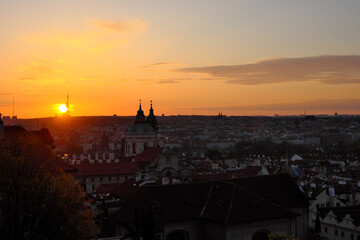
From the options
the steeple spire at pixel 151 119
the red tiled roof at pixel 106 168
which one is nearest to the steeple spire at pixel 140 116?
the steeple spire at pixel 151 119

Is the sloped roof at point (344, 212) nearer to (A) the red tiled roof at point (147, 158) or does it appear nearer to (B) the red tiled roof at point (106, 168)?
(B) the red tiled roof at point (106, 168)

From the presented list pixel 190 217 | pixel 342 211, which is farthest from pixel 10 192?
pixel 342 211

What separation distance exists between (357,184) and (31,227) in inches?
2028

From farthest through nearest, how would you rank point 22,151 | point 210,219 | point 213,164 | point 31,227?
point 213,164, point 210,219, point 22,151, point 31,227

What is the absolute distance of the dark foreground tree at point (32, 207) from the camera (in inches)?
973

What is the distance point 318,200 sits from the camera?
51.2 m

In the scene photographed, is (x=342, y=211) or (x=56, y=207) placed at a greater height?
(x=56, y=207)

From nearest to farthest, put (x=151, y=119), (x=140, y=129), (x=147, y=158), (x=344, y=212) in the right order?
(x=344, y=212), (x=147, y=158), (x=140, y=129), (x=151, y=119)

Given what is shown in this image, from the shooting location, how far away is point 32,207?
24.8m

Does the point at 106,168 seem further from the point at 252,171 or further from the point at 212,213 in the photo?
the point at 212,213

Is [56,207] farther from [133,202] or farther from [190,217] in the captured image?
[190,217]

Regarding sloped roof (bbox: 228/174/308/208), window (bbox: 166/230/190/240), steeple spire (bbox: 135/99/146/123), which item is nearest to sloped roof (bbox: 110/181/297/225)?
window (bbox: 166/230/190/240)

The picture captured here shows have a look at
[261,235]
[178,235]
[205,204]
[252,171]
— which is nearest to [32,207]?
[178,235]

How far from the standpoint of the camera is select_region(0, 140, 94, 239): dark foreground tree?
2472 centimetres
